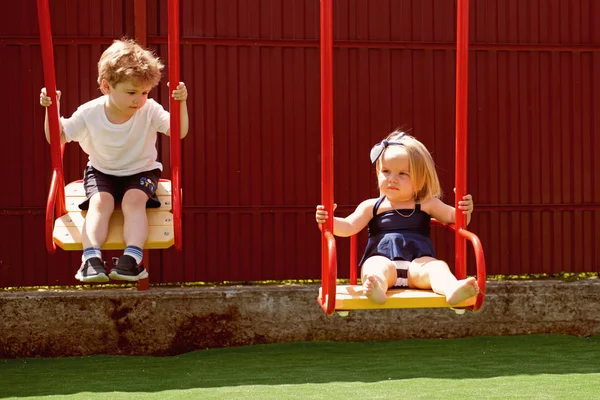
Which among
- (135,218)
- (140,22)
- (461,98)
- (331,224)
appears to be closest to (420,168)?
(461,98)

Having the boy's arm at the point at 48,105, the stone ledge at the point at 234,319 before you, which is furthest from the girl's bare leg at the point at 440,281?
the stone ledge at the point at 234,319

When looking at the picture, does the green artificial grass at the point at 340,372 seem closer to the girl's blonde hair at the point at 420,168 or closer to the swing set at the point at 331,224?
the girl's blonde hair at the point at 420,168

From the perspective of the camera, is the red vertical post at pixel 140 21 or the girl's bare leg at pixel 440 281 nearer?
the girl's bare leg at pixel 440 281

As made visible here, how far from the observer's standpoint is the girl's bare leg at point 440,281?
15.9ft

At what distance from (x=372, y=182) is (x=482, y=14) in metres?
1.77

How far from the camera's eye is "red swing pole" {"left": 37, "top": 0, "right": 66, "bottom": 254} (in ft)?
17.3

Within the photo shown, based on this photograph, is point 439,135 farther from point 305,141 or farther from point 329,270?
point 329,270

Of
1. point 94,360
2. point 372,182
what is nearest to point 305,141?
point 372,182

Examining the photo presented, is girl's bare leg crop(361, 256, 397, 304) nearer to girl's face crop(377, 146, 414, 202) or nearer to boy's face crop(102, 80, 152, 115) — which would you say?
girl's face crop(377, 146, 414, 202)

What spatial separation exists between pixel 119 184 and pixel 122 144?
214mm

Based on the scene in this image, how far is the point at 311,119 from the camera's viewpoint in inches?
366

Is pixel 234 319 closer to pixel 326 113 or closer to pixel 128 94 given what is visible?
pixel 128 94

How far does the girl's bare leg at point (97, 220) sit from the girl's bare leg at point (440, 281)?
1.55 meters

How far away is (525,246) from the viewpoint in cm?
960
